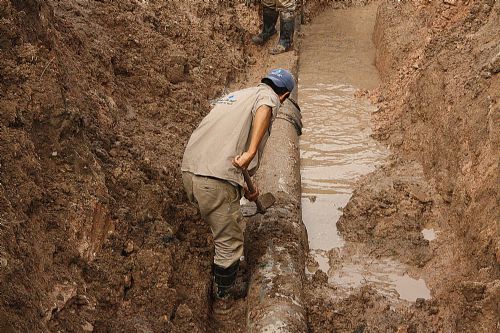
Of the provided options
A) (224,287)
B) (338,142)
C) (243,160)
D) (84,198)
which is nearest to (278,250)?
(224,287)

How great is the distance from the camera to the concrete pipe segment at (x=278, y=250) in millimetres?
4055

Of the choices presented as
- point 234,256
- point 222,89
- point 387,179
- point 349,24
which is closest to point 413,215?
point 387,179

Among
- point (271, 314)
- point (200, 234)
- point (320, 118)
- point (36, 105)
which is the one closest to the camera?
point (36, 105)

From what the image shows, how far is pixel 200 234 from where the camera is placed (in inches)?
183

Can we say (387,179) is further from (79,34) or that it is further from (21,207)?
(21,207)

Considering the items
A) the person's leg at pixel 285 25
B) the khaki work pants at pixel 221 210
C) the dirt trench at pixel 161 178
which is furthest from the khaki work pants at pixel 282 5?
the khaki work pants at pixel 221 210

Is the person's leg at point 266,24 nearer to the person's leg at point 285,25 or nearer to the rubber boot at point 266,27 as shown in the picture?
the rubber boot at point 266,27

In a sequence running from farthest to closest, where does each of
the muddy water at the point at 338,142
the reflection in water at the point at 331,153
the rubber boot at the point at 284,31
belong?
the rubber boot at the point at 284,31, the reflection in water at the point at 331,153, the muddy water at the point at 338,142

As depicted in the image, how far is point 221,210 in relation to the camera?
13.6ft

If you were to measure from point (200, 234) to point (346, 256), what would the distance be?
1.39 m

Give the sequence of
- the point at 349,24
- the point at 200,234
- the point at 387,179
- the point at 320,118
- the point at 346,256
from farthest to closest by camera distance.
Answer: the point at 349,24 → the point at 320,118 → the point at 387,179 → the point at 346,256 → the point at 200,234

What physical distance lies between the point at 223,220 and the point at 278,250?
693mm

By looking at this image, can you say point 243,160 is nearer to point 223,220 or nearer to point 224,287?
point 223,220

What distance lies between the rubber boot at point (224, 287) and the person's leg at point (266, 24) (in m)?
5.07
